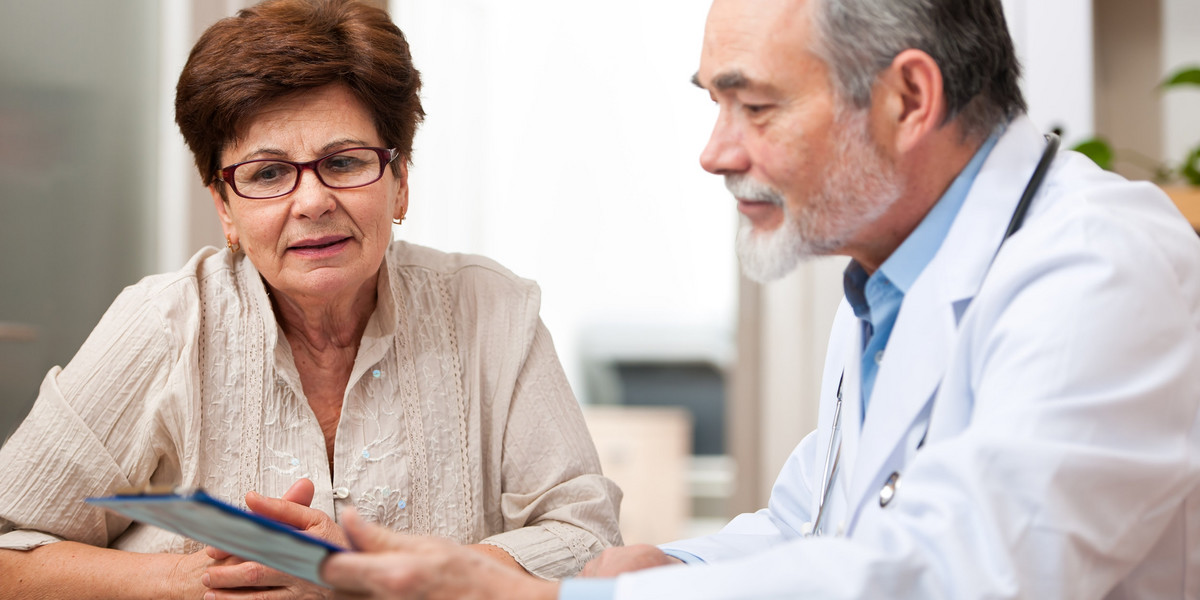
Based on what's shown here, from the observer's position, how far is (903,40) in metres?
1.01

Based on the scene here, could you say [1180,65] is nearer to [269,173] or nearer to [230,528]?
[269,173]

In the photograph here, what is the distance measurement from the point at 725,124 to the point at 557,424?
1.89ft

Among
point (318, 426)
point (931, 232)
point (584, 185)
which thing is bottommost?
point (584, 185)

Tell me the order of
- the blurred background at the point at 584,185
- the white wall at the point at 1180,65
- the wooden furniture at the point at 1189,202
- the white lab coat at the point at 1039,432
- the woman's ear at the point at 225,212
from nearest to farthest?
the white lab coat at the point at 1039,432 < the woman's ear at the point at 225,212 < the blurred background at the point at 584,185 < the wooden furniture at the point at 1189,202 < the white wall at the point at 1180,65

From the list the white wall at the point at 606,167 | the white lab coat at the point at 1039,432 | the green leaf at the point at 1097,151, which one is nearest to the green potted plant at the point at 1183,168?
the green leaf at the point at 1097,151

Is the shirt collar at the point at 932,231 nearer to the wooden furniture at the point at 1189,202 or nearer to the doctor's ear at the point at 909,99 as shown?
the doctor's ear at the point at 909,99

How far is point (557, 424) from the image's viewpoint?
4.82 ft

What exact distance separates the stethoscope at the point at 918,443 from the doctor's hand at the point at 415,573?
1.16ft

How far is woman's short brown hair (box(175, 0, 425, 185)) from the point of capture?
4.32ft

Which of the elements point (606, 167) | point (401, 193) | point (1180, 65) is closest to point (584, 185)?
point (606, 167)

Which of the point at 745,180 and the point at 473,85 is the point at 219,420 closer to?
the point at 745,180

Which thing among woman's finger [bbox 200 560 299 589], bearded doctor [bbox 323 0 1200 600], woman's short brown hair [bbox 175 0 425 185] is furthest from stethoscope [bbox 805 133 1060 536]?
woman's short brown hair [bbox 175 0 425 185]

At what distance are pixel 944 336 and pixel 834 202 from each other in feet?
0.60

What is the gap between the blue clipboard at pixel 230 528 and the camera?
79cm
